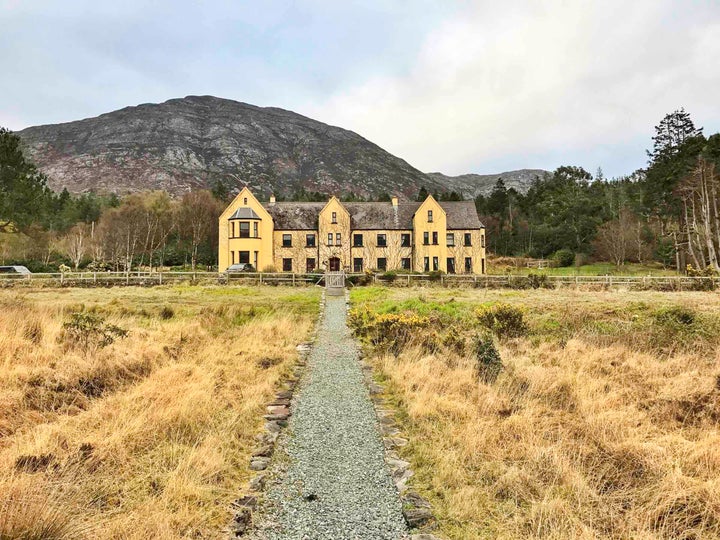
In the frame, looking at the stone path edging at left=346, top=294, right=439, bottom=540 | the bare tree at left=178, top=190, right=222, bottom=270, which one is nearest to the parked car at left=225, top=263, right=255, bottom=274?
the bare tree at left=178, top=190, right=222, bottom=270

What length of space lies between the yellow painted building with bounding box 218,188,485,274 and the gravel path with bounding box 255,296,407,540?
42.0m

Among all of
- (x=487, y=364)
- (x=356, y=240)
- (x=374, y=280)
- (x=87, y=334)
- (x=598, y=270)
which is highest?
(x=356, y=240)

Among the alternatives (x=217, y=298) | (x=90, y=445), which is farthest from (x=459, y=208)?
(x=90, y=445)

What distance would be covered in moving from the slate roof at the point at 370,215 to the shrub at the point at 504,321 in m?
36.5

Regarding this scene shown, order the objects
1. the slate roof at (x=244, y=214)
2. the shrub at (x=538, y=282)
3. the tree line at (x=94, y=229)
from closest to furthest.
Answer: the shrub at (x=538, y=282)
the tree line at (x=94, y=229)
the slate roof at (x=244, y=214)

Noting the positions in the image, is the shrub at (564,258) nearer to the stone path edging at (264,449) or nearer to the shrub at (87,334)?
the stone path edging at (264,449)

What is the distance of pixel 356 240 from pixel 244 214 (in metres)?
13.3

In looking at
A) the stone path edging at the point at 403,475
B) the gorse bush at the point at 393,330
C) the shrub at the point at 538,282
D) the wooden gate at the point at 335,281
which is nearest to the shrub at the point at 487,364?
the stone path edging at the point at 403,475

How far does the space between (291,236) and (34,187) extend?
29253 millimetres

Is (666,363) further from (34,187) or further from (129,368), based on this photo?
(34,187)

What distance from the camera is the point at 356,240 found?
51625 millimetres

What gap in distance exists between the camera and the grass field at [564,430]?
14.7ft

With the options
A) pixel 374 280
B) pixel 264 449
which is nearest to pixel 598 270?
pixel 374 280

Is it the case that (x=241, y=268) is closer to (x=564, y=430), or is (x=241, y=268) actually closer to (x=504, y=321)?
(x=504, y=321)
